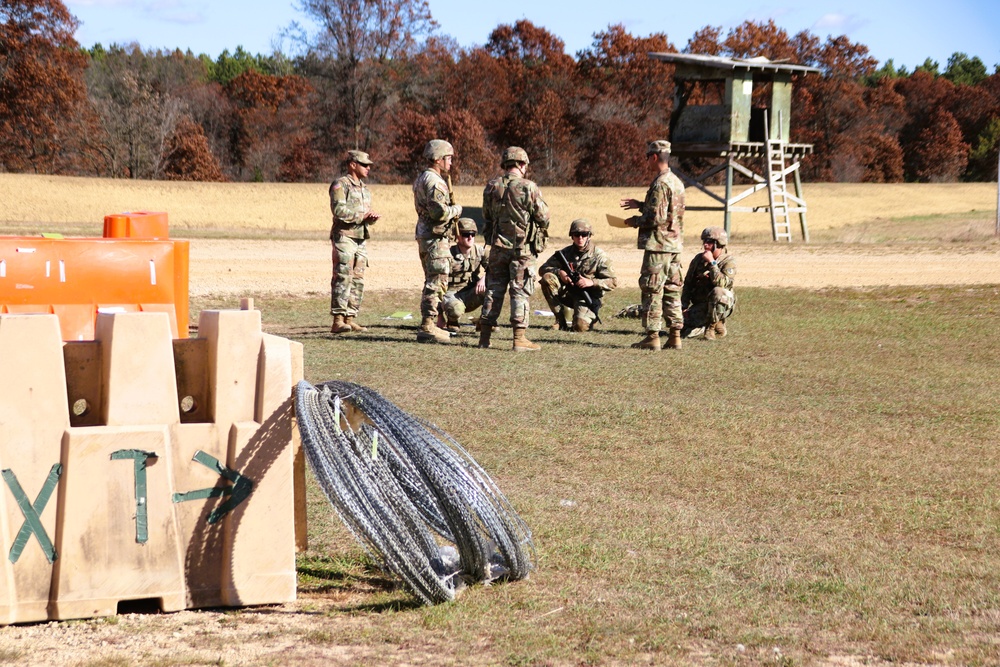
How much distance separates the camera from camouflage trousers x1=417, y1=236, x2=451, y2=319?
13.4 meters

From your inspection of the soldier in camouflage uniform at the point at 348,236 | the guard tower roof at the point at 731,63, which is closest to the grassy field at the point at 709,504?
the soldier in camouflage uniform at the point at 348,236

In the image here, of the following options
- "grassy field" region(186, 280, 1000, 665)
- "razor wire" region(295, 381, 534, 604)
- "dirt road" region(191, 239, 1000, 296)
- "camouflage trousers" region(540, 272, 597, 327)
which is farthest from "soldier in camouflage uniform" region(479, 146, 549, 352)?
"razor wire" region(295, 381, 534, 604)

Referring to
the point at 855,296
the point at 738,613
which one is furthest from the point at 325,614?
the point at 855,296

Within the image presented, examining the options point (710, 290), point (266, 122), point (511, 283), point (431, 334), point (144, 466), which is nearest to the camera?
point (144, 466)

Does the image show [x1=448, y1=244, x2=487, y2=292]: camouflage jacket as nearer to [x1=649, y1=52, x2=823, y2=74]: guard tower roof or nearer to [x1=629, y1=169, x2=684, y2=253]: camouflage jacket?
[x1=629, y1=169, x2=684, y2=253]: camouflage jacket

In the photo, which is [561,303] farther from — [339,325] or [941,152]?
[941,152]

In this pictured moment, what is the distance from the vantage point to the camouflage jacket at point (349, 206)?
13.6 m

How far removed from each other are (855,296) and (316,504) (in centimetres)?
1342

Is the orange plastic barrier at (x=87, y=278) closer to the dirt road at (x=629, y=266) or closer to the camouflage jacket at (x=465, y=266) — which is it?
the camouflage jacket at (x=465, y=266)

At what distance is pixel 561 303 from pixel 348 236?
2831 millimetres

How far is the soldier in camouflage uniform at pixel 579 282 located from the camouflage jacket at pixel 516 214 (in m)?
2.00

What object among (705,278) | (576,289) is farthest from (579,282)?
(705,278)

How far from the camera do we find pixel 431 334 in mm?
13398

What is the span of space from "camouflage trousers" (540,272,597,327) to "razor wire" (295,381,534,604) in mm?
9139
